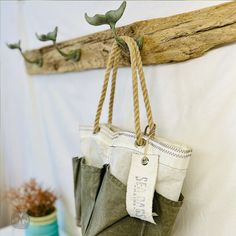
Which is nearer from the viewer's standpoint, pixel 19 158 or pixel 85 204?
pixel 85 204

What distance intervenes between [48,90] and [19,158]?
0.32 meters

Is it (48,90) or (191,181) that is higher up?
(48,90)

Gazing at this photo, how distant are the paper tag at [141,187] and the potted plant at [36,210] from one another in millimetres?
446

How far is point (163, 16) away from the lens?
22.4 inches

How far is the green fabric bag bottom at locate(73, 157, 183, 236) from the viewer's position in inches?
19.6

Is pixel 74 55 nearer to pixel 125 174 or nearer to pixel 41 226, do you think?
pixel 125 174

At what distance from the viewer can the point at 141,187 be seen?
490 millimetres

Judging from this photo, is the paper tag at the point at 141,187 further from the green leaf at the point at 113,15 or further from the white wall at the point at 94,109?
the green leaf at the point at 113,15

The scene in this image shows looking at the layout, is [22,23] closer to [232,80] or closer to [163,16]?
[163,16]

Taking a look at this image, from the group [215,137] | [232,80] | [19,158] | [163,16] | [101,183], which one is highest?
[163,16]

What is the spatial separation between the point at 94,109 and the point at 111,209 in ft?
1.07

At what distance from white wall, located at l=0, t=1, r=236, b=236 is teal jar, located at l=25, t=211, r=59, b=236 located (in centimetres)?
8

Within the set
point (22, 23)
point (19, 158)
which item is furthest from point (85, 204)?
point (22, 23)

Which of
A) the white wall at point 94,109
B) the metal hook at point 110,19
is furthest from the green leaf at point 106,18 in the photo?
the white wall at point 94,109
